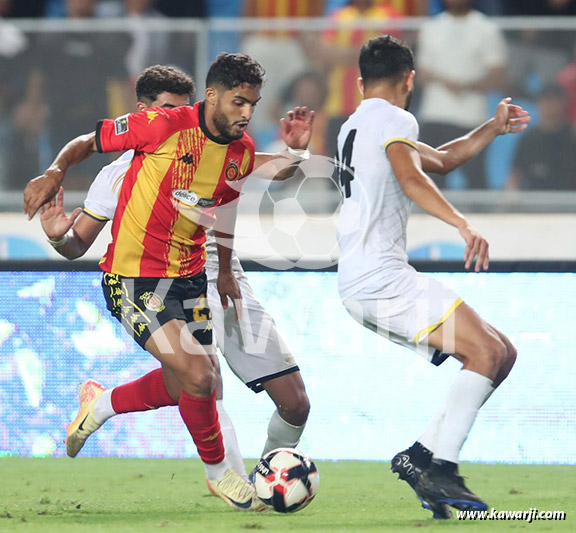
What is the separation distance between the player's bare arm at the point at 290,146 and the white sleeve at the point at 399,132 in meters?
0.58

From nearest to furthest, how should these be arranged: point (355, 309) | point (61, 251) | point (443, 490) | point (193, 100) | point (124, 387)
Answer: point (443, 490), point (355, 309), point (61, 251), point (124, 387), point (193, 100)

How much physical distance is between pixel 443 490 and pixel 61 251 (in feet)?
6.77

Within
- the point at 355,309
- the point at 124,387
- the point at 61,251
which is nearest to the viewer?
the point at 355,309

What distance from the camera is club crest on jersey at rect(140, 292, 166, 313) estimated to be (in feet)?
16.3

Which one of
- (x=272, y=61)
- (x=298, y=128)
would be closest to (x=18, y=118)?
(x=272, y=61)

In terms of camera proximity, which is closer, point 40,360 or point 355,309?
point 355,309

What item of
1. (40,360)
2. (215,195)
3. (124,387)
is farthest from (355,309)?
(40,360)

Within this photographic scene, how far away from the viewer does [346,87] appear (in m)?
8.00

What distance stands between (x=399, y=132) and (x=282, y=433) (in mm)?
1594

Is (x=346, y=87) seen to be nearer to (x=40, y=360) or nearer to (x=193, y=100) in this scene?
(x=193, y=100)

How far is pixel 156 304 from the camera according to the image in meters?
4.97

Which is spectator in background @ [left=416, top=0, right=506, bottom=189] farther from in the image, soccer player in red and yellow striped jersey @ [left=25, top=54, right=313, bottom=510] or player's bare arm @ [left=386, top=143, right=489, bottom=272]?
player's bare arm @ [left=386, top=143, right=489, bottom=272]

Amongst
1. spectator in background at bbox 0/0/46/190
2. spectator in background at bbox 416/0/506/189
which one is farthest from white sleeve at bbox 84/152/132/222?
spectator in background at bbox 416/0/506/189

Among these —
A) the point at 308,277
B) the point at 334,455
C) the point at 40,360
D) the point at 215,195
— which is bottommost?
the point at 334,455
